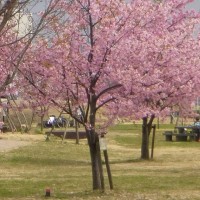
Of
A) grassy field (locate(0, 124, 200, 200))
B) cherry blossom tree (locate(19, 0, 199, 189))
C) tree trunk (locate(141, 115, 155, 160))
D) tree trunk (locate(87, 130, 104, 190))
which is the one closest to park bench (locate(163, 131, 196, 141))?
grassy field (locate(0, 124, 200, 200))

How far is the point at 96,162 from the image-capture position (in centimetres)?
1593

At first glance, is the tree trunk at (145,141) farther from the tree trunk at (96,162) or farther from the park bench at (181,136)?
the park bench at (181,136)

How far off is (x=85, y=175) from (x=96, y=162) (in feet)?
14.2

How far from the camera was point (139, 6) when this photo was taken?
16.7m

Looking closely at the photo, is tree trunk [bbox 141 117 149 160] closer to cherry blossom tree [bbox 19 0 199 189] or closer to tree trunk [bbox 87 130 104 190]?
cherry blossom tree [bbox 19 0 199 189]

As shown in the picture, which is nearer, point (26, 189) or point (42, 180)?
point (26, 189)

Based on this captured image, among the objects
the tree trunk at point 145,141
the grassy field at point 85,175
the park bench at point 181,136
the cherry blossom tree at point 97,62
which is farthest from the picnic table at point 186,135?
the cherry blossom tree at point 97,62

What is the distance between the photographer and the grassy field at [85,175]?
15.0m

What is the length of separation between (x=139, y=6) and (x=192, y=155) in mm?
14950

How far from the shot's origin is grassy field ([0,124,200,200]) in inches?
592

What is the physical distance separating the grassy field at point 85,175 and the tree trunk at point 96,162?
0.31 m

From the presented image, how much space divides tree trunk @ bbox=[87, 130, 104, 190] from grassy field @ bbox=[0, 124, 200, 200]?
0.31 m

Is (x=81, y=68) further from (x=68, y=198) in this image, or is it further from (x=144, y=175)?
(x=144, y=175)

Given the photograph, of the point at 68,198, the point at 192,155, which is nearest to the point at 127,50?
the point at 68,198
